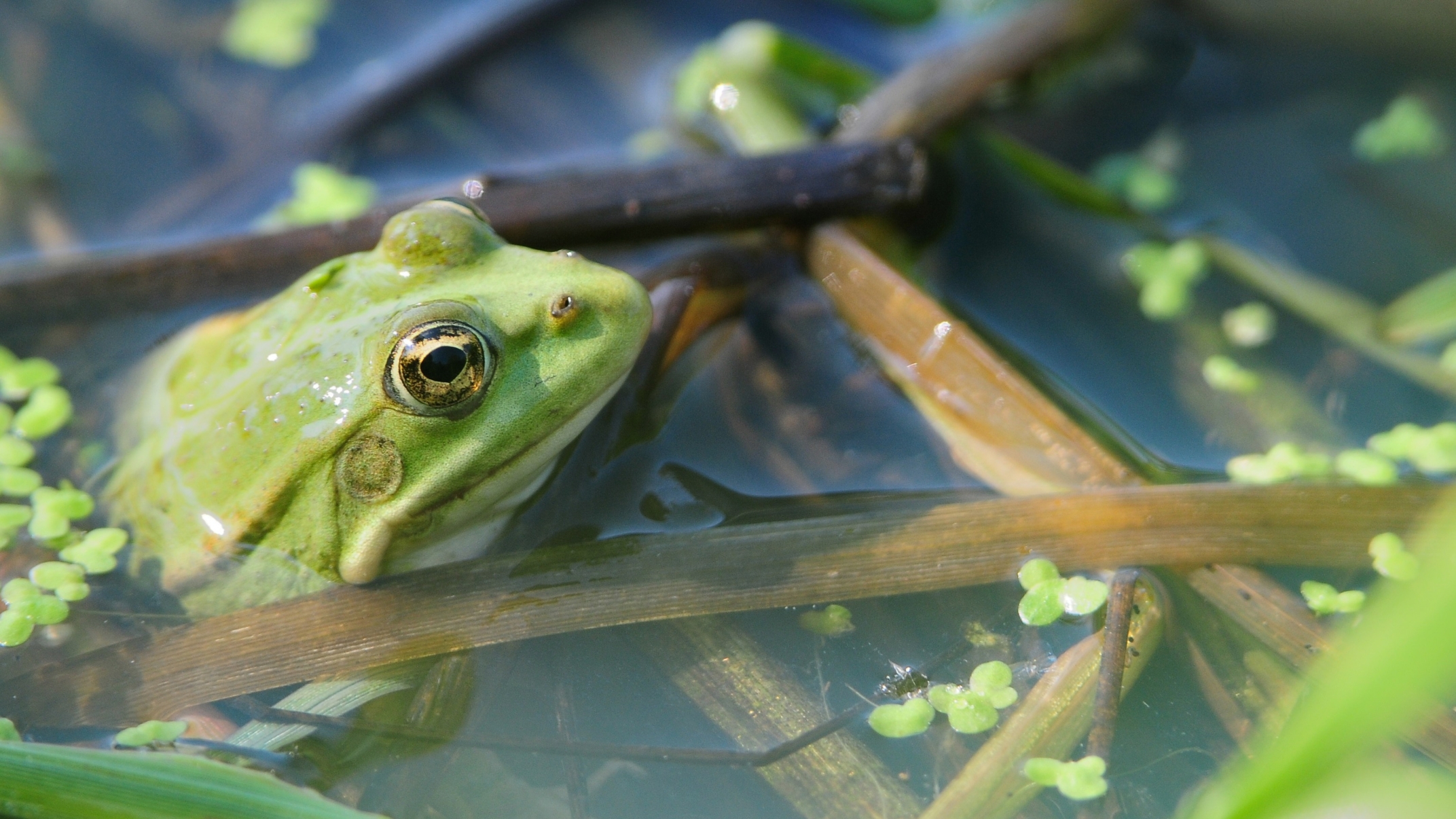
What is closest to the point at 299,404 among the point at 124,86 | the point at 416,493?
the point at 416,493

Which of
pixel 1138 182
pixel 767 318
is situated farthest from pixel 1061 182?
→ pixel 767 318

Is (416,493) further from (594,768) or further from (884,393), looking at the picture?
(884,393)

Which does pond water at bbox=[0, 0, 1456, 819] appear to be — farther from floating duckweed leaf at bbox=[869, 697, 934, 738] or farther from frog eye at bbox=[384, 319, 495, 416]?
frog eye at bbox=[384, 319, 495, 416]

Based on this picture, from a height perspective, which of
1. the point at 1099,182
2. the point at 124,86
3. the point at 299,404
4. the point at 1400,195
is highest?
the point at 124,86

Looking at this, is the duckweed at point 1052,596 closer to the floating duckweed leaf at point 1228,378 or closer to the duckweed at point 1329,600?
the duckweed at point 1329,600

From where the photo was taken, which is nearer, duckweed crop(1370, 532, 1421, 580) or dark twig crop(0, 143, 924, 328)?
duckweed crop(1370, 532, 1421, 580)

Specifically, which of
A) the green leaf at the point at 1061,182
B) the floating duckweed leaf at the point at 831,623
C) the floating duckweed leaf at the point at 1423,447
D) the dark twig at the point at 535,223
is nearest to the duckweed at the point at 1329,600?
the floating duckweed leaf at the point at 1423,447

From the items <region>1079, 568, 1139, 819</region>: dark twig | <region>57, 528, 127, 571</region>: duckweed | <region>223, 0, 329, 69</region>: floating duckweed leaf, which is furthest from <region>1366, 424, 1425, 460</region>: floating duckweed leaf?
<region>223, 0, 329, 69</region>: floating duckweed leaf
